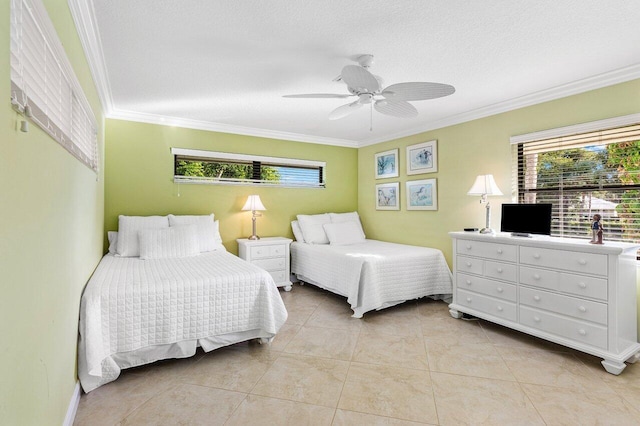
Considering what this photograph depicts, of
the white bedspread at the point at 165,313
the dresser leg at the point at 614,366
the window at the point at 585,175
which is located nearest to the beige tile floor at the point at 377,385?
the dresser leg at the point at 614,366

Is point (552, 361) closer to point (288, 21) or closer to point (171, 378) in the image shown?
point (171, 378)

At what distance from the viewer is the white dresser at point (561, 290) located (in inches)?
91.3

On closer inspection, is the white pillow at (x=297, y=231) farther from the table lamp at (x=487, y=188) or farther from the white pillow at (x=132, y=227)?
the table lamp at (x=487, y=188)

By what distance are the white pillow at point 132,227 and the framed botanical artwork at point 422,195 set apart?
10.7 ft

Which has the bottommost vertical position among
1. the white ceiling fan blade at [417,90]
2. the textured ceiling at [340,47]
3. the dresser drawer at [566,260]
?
the dresser drawer at [566,260]

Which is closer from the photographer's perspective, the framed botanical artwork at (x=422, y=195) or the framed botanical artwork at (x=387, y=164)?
the framed botanical artwork at (x=422, y=195)

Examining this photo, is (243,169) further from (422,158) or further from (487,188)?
(487,188)

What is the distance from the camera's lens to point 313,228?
4.84 m

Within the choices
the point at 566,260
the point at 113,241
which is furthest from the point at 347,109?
the point at 113,241

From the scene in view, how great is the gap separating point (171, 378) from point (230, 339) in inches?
18.8

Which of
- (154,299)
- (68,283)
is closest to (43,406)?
(68,283)

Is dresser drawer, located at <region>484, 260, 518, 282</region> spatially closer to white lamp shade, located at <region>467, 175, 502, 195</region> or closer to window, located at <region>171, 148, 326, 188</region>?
white lamp shade, located at <region>467, 175, 502, 195</region>

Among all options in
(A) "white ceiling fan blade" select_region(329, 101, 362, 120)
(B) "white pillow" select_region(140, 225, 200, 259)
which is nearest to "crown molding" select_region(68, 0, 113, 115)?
(B) "white pillow" select_region(140, 225, 200, 259)

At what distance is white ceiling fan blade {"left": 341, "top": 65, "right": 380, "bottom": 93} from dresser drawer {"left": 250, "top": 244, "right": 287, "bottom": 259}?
2.62 meters
